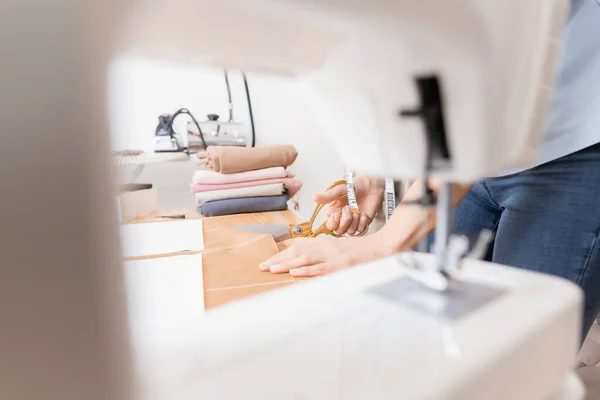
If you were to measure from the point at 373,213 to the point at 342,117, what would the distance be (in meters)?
0.57

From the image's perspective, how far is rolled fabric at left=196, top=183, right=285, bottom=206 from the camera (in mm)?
1255

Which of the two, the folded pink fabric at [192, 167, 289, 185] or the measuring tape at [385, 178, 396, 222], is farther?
the folded pink fabric at [192, 167, 289, 185]

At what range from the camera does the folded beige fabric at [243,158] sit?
4.31 ft

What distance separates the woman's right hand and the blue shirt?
15.3 inches

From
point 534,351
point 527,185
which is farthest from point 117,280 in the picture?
point 527,185

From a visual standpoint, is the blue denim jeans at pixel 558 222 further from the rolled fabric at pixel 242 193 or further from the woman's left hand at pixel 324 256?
the rolled fabric at pixel 242 193

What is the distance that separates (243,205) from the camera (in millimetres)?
1268

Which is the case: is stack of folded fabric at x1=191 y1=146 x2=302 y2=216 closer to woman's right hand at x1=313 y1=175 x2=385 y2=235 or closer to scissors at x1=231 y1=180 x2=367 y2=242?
scissors at x1=231 y1=180 x2=367 y2=242

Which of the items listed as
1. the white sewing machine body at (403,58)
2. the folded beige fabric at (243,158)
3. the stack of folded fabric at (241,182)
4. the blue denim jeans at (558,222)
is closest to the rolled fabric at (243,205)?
the stack of folded fabric at (241,182)

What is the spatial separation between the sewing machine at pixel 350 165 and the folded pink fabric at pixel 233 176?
0.94 metres

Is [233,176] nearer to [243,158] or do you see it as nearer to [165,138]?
[243,158]

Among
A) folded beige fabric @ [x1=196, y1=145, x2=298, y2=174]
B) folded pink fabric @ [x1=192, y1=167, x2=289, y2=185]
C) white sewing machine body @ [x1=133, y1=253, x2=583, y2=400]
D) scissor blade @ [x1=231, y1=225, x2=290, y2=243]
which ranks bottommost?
scissor blade @ [x1=231, y1=225, x2=290, y2=243]

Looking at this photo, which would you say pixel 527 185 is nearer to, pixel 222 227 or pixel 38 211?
pixel 38 211

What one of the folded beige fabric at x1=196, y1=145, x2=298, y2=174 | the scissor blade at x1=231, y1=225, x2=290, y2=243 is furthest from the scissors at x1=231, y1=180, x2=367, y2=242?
the folded beige fabric at x1=196, y1=145, x2=298, y2=174
